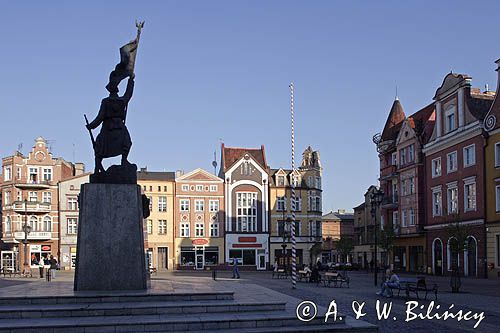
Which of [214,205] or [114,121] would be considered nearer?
[114,121]

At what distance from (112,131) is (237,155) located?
2414 inches

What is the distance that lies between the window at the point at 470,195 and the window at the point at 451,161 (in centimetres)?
241

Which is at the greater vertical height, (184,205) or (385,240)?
(184,205)

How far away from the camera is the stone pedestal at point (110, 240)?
54.9 ft

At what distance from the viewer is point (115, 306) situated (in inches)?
568

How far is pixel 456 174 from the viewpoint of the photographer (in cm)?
4834

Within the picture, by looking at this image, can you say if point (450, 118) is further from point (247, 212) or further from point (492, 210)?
point (247, 212)

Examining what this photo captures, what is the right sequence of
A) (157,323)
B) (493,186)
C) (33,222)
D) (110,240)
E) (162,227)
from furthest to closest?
(162,227), (33,222), (493,186), (110,240), (157,323)

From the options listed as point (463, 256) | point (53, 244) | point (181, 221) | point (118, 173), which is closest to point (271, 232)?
point (181, 221)

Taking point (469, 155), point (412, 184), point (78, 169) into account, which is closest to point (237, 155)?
point (78, 169)

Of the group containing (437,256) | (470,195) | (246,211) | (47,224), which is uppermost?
(470,195)

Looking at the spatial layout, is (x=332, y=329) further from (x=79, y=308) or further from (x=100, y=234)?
(x=100, y=234)

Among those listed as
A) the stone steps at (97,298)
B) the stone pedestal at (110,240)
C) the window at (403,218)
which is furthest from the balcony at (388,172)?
the stone steps at (97,298)

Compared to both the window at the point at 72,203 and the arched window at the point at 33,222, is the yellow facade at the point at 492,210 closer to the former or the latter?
the window at the point at 72,203
